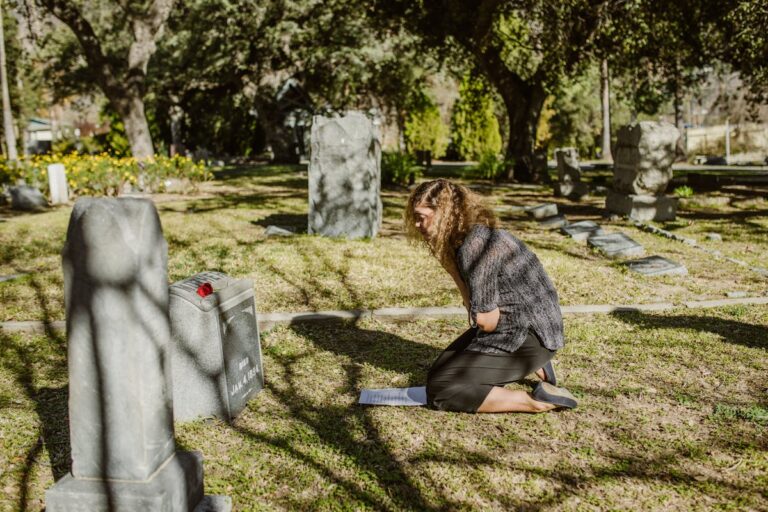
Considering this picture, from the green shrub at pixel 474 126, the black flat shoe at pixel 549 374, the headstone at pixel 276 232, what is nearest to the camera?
the black flat shoe at pixel 549 374

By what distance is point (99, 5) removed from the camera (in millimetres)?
33156

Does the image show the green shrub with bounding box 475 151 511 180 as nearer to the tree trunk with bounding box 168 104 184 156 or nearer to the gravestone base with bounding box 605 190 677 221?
the gravestone base with bounding box 605 190 677 221

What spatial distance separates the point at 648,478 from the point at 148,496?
2.30 m

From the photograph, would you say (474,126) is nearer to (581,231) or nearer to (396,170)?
(396,170)

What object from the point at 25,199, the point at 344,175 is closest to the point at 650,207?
the point at 344,175

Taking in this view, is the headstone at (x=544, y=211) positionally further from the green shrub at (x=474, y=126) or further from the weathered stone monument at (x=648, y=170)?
the green shrub at (x=474, y=126)

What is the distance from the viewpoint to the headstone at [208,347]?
3.83 m

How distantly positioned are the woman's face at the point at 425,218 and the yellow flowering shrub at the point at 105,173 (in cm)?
1243

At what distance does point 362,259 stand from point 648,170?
20.3 ft

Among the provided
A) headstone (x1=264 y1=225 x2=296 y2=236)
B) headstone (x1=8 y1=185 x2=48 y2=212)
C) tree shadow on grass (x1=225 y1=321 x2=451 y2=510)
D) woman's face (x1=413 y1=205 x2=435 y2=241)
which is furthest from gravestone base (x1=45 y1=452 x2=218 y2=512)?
headstone (x1=8 y1=185 x2=48 y2=212)

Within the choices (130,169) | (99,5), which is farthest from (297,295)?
(99,5)

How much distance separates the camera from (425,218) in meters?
3.97

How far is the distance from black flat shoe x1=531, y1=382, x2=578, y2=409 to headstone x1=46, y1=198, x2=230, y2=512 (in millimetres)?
2219

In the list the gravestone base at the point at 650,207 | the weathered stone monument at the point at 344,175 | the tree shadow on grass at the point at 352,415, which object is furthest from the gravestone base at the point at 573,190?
the tree shadow on grass at the point at 352,415
